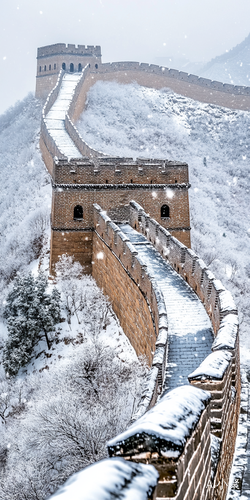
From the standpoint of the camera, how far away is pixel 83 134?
1954 inches

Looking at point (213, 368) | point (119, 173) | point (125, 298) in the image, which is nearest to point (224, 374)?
point (213, 368)

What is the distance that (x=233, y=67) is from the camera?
155m

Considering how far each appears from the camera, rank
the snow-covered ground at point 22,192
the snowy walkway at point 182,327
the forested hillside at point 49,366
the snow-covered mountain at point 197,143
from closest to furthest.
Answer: the snowy walkway at point 182,327 → the forested hillside at point 49,366 → the snow-covered ground at point 22,192 → the snow-covered mountain at point 197,143

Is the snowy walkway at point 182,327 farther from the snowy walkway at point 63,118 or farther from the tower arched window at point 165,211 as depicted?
the snowy walkway at point 63,118

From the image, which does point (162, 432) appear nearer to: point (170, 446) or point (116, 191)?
point (170, 446)

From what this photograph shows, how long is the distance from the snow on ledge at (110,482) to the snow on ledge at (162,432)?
0.29m

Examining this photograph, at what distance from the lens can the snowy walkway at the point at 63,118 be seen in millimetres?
37125

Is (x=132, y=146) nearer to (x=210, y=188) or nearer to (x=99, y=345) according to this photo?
(x=210, y=188)

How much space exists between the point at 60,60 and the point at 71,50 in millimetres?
1950

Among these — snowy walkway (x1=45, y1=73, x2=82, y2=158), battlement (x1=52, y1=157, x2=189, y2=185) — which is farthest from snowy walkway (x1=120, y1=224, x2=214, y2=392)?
snowy walkway (x1=45, y1=73, x2=82, y2=158)

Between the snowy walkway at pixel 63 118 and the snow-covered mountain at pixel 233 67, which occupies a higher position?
the snow-covered mountain at pixel 233 67

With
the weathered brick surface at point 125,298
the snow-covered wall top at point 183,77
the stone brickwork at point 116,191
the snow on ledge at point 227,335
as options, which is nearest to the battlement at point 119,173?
the stone brickwork at point 116,191

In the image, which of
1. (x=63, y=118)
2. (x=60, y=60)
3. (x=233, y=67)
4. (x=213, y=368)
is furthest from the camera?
(x=233, y=67)

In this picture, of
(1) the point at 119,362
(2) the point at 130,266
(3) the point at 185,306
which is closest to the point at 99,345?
(1) the point at 119,362
